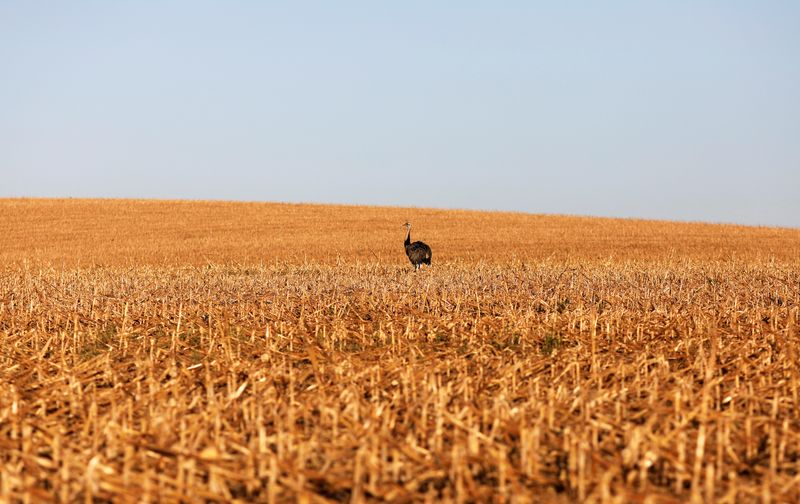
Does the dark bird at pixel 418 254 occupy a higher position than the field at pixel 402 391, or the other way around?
the dark bird at pixel 418 254

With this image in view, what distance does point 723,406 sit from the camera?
24.7ft

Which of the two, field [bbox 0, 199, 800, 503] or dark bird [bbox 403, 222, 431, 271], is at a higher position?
dark bird [bbox 403, 222, 431, 271]

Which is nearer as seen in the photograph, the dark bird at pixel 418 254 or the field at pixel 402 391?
the field at pixel 402 391

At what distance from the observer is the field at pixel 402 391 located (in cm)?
531

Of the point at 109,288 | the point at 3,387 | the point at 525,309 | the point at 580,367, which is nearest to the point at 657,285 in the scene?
the point at 525,309

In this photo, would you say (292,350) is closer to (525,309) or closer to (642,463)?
(525,309)

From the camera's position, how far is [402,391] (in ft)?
25.4

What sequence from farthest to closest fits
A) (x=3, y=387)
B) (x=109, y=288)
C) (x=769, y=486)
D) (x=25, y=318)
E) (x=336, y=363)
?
(x=109, y=288)
(x=25, y=318)
(x=336, y=363)
(x=3, y=387)
(x=769, y=486)

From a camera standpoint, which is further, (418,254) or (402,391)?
(418,254)

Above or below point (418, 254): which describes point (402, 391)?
below

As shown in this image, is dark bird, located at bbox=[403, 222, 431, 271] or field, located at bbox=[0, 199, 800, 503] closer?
field, located at bbox=[0, 199, 800, 503]

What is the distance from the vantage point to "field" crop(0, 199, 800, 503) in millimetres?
5309

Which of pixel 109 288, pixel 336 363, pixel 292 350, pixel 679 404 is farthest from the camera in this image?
pixel 109 288

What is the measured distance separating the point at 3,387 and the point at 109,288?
947cm
